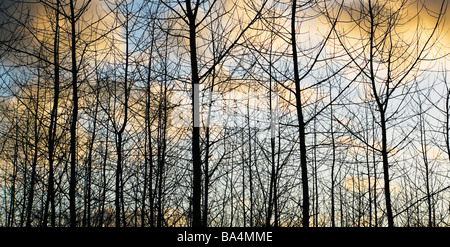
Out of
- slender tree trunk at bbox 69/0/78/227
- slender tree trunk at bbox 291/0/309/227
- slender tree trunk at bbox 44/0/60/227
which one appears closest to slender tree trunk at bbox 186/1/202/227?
slender tree trunk at bbox 291/0/309/227

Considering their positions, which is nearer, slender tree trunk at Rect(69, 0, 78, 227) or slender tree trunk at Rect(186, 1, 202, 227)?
slender tree trunk at Rect(186, 1, 202, 227)

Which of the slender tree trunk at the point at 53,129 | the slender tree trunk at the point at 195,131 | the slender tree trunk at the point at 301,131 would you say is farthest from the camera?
the slender tree trunk at the point at 53,129

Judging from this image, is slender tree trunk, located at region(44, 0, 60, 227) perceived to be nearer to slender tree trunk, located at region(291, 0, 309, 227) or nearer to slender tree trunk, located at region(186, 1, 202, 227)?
slender tree trunk, located at region(186, 1, 202, 227)

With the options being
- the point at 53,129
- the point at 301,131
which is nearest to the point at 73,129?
the point at 53,129

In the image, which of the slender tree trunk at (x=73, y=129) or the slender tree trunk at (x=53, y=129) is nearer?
the slender tree trunk at (x=73, y=129)

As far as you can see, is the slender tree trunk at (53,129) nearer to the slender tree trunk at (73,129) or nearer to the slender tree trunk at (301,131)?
the slender tree trunk at (73,129)

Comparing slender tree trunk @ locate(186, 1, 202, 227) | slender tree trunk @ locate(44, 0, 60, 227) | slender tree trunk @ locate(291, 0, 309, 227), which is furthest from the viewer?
slender tree trunk @ locate(44, 0, 60, 227)

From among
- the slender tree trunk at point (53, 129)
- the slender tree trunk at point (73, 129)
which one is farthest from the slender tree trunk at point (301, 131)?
the slender tree trunk at point (53, 129)

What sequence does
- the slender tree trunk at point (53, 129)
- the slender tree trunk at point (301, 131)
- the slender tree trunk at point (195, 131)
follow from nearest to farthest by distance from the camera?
the slender tree trunk at point (195, 131) → the slender tree trunk at point (301, 131) → the slender tree trunk at point (53, 129)

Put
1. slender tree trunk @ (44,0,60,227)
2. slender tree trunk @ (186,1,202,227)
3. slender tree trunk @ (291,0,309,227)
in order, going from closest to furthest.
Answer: slender tree trunk @ (186,1,202,227)
slender tree trunk @ (291,0,309,227)
slender tree trunk @ (44,0,60,227)

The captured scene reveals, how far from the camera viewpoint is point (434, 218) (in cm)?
1436

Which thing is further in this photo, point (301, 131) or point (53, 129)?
point (53, 129)

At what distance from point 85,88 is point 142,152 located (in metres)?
1.86

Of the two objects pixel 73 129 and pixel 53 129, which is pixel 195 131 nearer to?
pixel 73 129
